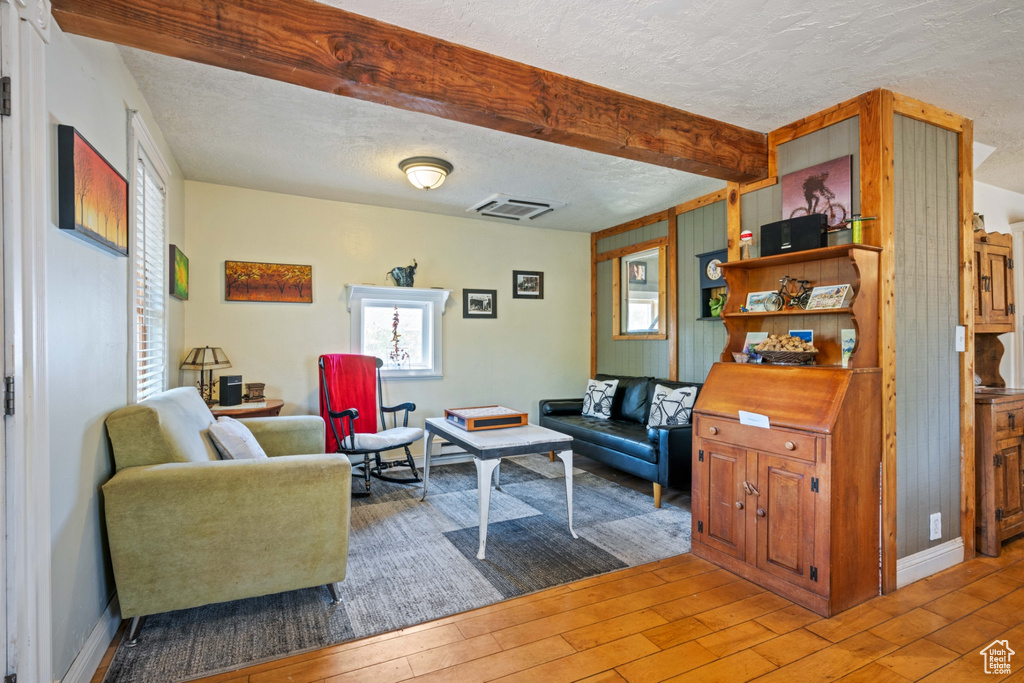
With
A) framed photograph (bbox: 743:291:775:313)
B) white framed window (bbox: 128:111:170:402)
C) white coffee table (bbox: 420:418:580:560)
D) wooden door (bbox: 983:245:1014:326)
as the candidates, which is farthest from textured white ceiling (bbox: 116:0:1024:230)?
white coffee table (bbox: 420:418:580:560)

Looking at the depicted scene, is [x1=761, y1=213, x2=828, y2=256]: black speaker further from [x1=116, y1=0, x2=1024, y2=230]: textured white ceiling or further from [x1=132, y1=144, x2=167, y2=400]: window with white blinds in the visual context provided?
[x1=132, y1=144, x2=167, y2=400]: window with white blinds

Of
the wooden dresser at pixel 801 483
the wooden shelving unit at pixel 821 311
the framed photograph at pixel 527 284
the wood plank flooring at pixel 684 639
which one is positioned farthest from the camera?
the framed photograph at pixel 527 284

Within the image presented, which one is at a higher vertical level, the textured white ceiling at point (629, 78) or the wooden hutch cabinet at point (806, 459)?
the textured white ceiling at point (629, 78)

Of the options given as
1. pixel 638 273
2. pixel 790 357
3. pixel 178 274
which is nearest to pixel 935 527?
pixel 790 357

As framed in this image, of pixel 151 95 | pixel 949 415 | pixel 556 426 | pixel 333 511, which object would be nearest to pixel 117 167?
pixel 151 95

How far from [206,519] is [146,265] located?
1.61 metres

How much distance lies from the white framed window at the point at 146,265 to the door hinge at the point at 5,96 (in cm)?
105

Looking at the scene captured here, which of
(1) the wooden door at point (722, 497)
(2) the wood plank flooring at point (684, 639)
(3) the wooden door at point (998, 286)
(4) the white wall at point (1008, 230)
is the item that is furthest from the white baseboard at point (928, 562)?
(4) the white wall at point (1008, 230)

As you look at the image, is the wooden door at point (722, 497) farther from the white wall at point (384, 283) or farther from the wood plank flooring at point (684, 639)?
the white wall at point (384, 283)

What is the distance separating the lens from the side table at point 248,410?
11.9 ft

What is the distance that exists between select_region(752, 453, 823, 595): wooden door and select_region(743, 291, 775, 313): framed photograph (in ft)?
2.72

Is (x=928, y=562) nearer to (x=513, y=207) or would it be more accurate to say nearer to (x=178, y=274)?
(x=513, y=207)

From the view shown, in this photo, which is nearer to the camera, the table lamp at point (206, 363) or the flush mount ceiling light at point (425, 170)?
the flush mount ceiling light at point (425, 170)

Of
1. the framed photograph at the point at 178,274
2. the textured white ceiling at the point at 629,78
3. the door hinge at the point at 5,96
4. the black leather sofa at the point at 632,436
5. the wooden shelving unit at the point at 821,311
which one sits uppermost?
the textured white ceiling at the point at 629,78
